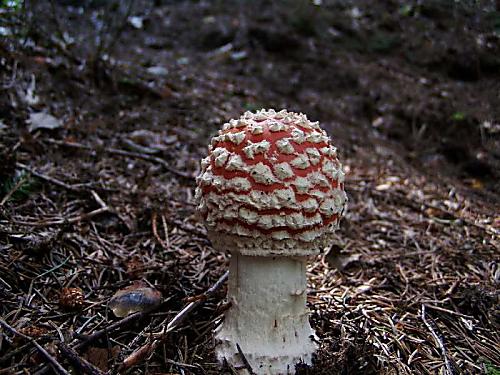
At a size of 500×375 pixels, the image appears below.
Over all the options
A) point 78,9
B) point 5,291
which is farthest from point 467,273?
point 78,9

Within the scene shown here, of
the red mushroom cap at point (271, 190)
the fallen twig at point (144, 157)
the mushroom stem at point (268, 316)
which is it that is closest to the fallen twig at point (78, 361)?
the mushroom stem at point (268, 316)

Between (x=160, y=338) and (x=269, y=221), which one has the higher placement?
(x=269, y=221)

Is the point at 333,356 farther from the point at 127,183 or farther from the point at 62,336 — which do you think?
the point at 127,183

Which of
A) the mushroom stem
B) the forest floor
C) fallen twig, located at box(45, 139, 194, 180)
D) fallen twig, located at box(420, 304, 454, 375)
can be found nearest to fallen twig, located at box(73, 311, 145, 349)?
the forest floor

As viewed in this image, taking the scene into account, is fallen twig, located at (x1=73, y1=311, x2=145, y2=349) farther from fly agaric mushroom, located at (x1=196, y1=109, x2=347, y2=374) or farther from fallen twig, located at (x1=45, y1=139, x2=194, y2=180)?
fallen twig, located at (x1=45, y1=139, x2=194, y2=180)

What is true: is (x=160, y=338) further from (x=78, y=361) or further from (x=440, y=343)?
(x=440, y=343)

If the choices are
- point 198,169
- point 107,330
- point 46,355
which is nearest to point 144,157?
point 198,169

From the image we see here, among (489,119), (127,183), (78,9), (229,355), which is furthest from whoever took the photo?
(78,9)
